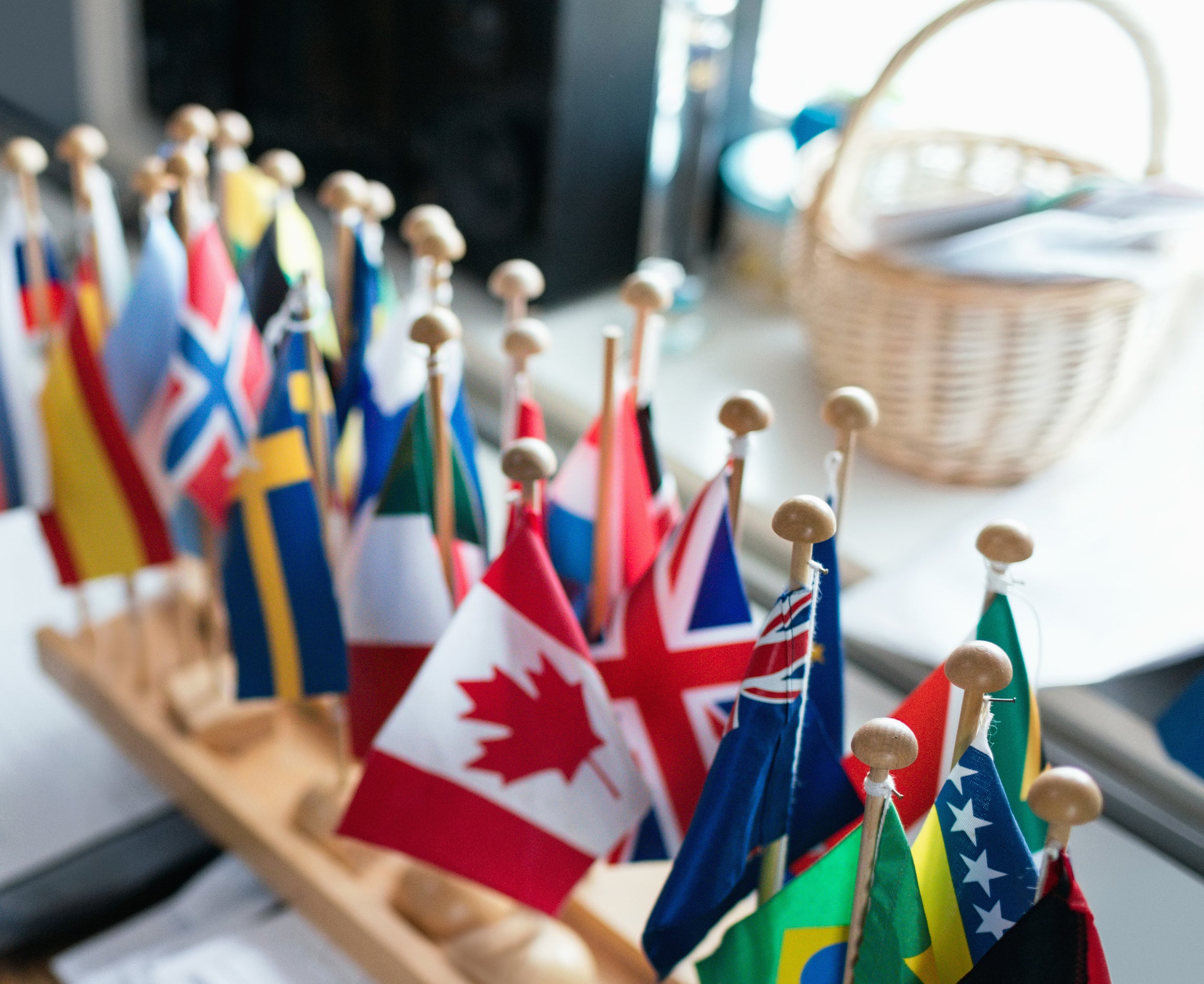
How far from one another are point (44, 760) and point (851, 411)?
689 mm

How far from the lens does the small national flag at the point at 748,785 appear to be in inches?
21.6

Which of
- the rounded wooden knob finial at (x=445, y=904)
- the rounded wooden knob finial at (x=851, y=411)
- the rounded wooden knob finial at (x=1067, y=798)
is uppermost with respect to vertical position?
the rounded wooden knob finial at (x=851, y=411)

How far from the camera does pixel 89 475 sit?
2.85ft

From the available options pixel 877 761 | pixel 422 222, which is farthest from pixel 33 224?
pixel 877 761

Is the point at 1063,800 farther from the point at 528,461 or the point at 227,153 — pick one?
the point at 227,153

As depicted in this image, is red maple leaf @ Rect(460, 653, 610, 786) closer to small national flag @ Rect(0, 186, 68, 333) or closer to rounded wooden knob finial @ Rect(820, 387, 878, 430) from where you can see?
rounded wooden knob finial @ Rect(820, 387, 878, 430)

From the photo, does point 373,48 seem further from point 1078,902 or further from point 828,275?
point 1078,902

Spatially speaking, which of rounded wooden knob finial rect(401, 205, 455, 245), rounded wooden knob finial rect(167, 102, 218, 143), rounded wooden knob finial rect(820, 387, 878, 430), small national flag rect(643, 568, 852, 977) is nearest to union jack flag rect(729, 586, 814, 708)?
small national flag rect(643, 568, 852, 977)

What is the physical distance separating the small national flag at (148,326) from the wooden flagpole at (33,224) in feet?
0.18

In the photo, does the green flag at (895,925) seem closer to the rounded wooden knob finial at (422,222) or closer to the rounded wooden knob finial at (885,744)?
the rounded wooden knob finial at (885,744)

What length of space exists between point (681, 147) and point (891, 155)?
0.18m

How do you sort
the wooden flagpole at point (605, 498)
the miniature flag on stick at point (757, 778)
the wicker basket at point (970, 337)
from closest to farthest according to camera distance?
1. the miniature flag on stick at point (757, 778)
2. the wooden flagpole at point (605, 498)
3. the wicker basket at point (970, 337)

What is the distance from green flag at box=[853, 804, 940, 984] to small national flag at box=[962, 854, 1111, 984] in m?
0.04

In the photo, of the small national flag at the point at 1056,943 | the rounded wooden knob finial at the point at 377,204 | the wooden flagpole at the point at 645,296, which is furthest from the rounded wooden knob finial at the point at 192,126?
the small national flag at the point at 1056,943
